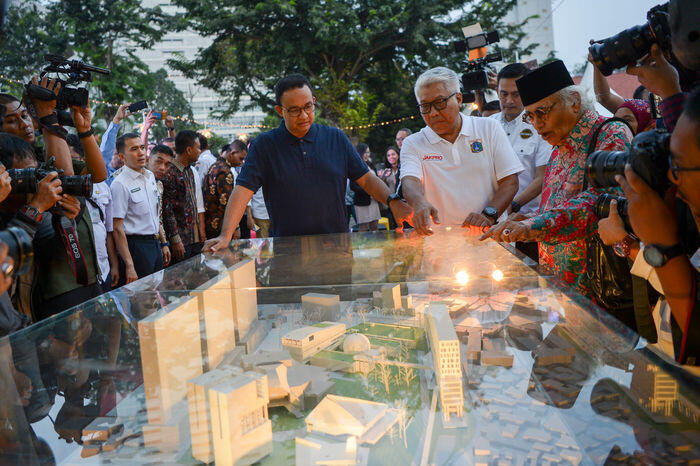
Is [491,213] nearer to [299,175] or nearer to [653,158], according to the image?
[299,175]

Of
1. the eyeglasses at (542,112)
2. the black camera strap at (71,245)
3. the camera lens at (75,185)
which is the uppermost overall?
the eyeglasses at (542,112)

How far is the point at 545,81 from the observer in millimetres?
1853

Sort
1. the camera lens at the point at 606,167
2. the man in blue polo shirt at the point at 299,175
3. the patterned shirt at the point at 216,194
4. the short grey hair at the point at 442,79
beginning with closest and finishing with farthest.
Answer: the camera lens at the point at 606,167 → the short grey hair at the point at 442,79 → the man in blue polo shirt at the point at 299,175 → the patterned shirt at the point at 216,194

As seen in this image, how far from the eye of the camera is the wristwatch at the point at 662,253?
3.36ft

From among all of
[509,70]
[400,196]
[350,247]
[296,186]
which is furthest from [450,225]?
[509,70]

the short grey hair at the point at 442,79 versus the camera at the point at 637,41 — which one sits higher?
the short grey hair at the point at 442,79

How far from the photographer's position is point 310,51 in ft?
45.4

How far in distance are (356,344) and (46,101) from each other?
202cm

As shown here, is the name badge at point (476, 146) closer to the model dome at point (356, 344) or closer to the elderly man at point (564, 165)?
the elderly man at point (564, 165)

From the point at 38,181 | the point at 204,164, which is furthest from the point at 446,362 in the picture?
the point at 204,164

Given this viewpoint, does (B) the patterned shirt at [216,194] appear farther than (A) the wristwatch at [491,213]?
Yes

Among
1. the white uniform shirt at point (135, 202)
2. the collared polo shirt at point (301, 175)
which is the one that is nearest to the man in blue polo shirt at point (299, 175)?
the collared polo shirt at point (301, 175)

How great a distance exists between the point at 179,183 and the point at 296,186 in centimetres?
209

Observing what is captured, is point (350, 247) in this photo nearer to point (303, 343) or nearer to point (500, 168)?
point (500, 168)
